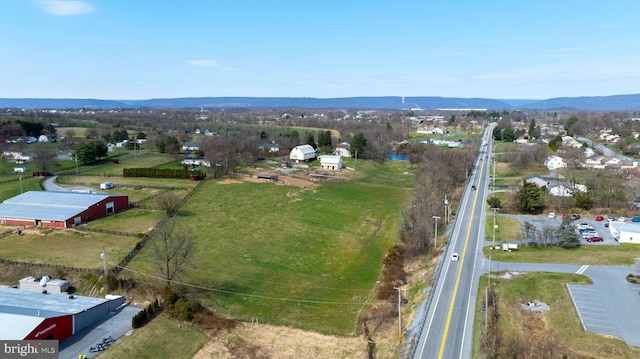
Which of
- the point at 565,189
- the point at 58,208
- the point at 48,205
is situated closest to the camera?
the point at 58,208

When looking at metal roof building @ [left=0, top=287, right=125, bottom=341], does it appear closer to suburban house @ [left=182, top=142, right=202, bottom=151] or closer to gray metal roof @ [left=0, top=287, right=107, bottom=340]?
gray metal roof @ [left=0, top=287, right=107, bottom=340]

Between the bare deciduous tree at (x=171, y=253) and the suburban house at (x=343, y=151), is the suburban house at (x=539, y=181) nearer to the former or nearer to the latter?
the suburban house at (x=343, y=151)

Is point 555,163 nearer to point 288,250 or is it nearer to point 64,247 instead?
point 288,250

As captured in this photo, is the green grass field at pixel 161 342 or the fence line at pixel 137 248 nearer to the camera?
the green grass field at pixel 161 342

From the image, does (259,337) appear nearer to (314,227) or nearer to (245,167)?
(314,227)

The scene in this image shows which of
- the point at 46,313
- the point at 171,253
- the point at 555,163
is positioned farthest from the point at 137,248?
the point at 555,163

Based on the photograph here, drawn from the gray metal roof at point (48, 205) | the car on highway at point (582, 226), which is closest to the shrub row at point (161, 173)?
the gray metal roof at point (48, 205)
